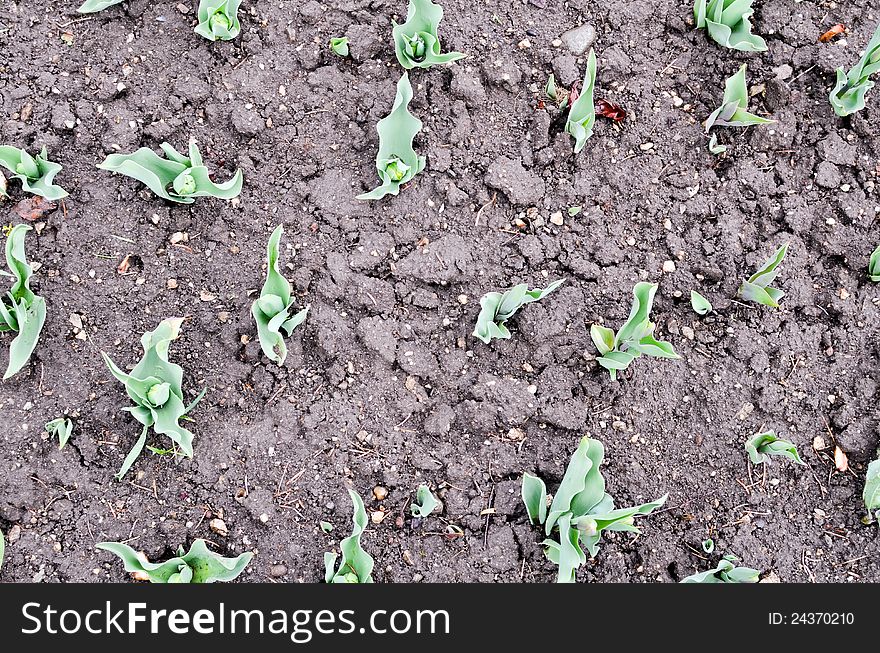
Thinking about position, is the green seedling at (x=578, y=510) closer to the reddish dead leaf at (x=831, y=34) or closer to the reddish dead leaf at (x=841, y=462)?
the reddish dead leaf at (x=841, y=462)

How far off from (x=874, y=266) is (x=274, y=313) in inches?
67.7

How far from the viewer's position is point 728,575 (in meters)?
2.00

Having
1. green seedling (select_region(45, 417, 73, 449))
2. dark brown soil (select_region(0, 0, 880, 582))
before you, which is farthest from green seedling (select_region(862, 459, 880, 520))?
green seedling (select_region(45, 417, 73, 449))

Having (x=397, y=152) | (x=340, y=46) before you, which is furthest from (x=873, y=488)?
(x=340, y=46)

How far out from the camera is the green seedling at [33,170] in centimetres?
210

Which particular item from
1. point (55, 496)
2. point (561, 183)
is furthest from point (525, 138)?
point (55, 496)

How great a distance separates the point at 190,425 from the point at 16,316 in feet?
1.77

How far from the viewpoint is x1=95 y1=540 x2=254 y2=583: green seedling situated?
1839 mm

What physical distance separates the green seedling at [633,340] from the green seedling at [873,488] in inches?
25.0

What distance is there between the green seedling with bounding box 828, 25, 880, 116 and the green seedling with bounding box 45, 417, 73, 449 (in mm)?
2415

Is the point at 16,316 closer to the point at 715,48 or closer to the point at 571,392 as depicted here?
the point at 571,392

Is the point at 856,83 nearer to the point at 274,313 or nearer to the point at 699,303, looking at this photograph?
the point at 699,303

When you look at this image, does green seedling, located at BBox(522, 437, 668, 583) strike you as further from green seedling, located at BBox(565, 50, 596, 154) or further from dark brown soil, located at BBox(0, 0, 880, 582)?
green seedling, located at BBox(565, 50, 596, 154)

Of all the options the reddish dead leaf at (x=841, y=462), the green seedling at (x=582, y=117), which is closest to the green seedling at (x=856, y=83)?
the green seedling at (x=582, y=117)
